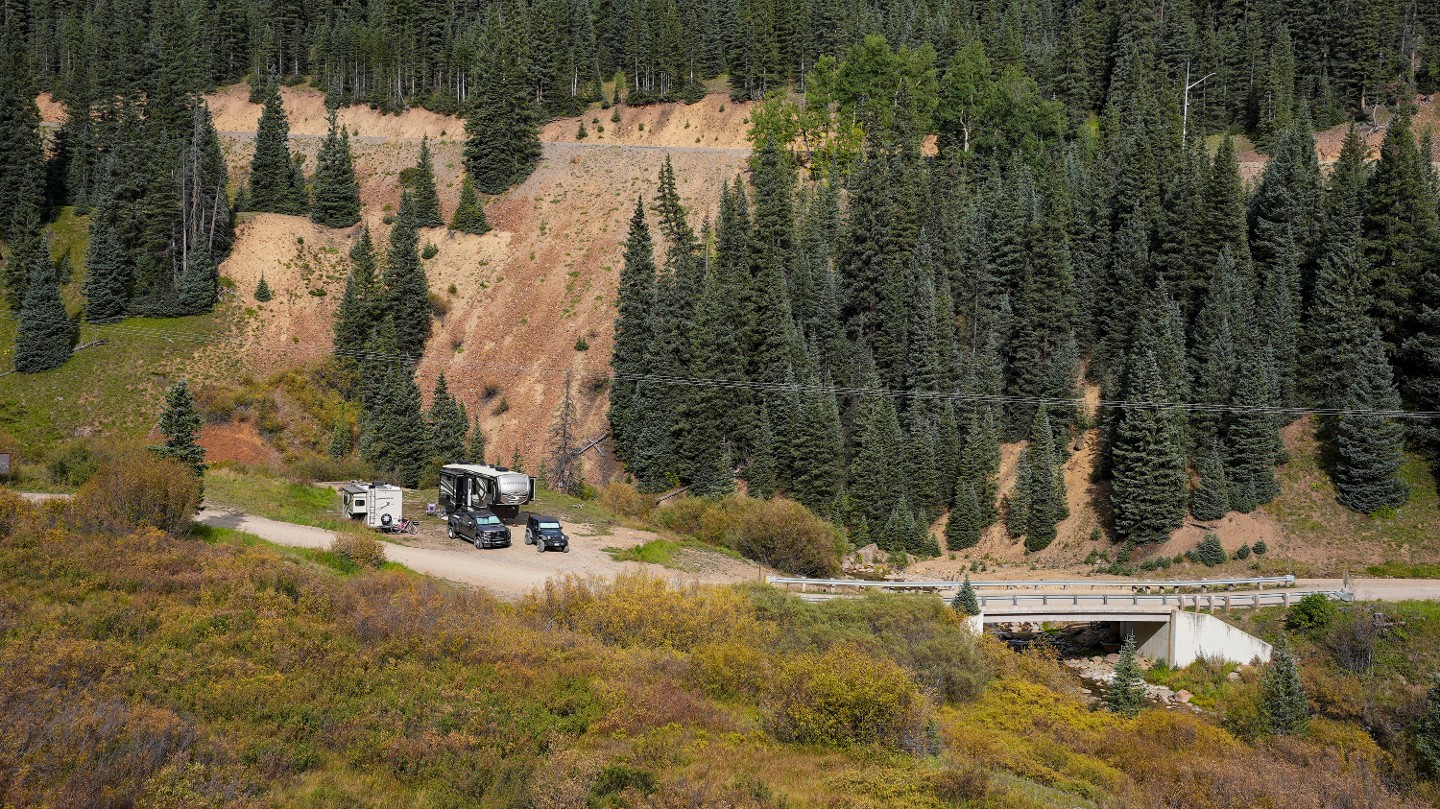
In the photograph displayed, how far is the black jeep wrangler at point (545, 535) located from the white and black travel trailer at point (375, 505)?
18.9 feet

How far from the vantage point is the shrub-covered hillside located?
66.9 feet

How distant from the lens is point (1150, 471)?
6556 centimetres

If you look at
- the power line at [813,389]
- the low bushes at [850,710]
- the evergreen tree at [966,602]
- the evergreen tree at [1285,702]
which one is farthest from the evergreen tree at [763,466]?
the low bushes at [850,710]

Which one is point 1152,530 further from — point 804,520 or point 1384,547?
point 804,520

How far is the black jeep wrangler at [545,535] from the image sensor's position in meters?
46.1

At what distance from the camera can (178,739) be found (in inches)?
794

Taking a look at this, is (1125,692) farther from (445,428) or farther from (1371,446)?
(445,428)

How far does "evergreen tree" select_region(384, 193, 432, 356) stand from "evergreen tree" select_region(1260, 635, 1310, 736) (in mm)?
71110

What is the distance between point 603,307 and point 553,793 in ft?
253

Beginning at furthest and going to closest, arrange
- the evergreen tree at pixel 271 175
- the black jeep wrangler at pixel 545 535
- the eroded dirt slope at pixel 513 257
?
the evergreen tree at pixel 271 175 → the eroded dirt slope at pixel 513 257 → the black jeep wrangler at pixel 545 535

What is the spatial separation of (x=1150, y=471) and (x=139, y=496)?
54.0 metres

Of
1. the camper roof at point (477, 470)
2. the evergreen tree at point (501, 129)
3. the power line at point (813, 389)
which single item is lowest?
the camper roof at point (477, 470)

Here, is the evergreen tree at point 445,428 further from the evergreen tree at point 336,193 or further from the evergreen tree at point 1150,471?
the evergreen tree at point 1150,471

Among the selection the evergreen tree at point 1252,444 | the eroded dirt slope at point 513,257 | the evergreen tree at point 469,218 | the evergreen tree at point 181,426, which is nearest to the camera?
the evergreen tree at point 181,426
